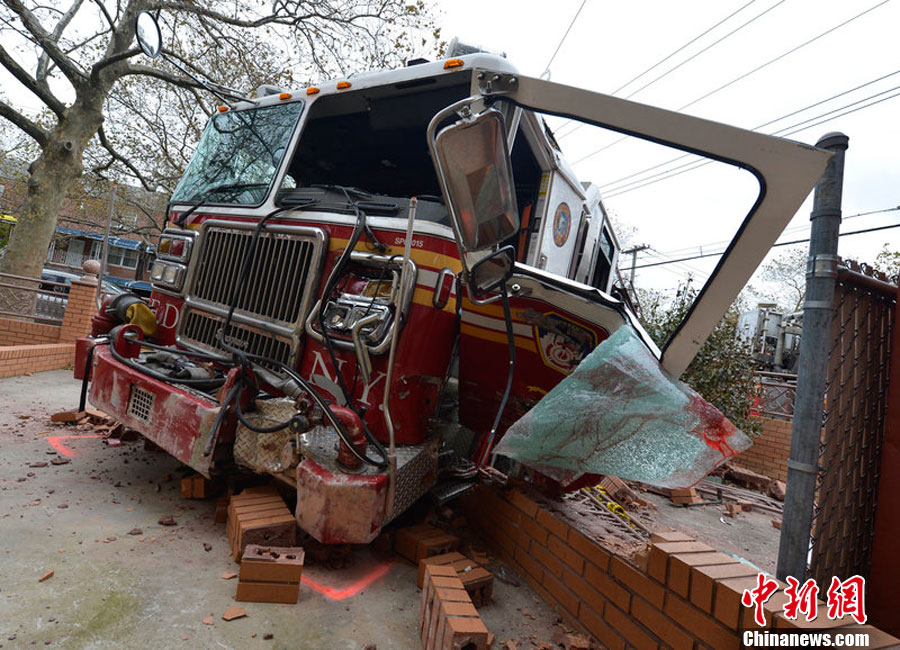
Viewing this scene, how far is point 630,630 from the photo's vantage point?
214 centimetres

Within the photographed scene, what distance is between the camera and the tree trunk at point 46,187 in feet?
36.3

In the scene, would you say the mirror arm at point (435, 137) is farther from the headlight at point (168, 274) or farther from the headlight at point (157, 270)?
the headlight at point (157, 270)

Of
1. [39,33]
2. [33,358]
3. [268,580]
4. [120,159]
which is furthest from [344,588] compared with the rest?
[120,159]

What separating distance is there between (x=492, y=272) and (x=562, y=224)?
201 centimetres

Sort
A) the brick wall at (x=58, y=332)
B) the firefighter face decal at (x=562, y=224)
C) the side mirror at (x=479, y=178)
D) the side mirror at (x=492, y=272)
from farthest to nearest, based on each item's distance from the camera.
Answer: the brick wall at (x=58, y=332) → the firefighter face decal at (x=562, y=224) → the side mirror at (x=492, y=272) → the side mirror at (x=479, y=178)

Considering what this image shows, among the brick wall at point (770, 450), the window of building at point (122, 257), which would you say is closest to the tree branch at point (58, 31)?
the brick wall at point (770, 450)

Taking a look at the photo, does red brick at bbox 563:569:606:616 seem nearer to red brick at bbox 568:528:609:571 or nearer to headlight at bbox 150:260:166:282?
red brick at bbox 568:528:609:571

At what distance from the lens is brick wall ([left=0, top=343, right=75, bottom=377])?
649 centimetres

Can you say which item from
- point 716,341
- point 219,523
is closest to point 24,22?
point 219,523

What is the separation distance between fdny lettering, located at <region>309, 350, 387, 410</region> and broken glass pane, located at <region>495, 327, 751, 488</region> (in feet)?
2.53

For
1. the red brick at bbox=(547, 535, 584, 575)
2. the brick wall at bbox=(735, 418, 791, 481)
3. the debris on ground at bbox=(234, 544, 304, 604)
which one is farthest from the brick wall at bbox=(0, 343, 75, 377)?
the brick wall at bbox=(735, 418, 791, 481)

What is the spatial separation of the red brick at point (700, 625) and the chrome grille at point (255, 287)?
231cm

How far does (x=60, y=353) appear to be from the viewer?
25.3 ft

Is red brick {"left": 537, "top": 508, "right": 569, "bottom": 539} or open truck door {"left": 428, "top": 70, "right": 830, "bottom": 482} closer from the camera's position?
open truck door {"left": 428, "top": 70, "right": 830, "bottom": 482}
